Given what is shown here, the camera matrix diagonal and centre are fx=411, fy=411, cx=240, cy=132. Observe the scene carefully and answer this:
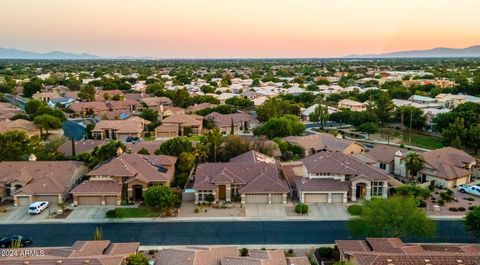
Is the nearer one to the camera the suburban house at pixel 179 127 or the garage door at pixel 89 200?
the garage door at pixel 89 200

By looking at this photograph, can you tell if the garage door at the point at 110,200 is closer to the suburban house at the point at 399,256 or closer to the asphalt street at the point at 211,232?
the asphalt street at the point at 211,232

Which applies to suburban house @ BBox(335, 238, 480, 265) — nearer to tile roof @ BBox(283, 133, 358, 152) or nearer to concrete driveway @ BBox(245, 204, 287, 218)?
concrete driveway @ BBox(245, 204, 287, 218)

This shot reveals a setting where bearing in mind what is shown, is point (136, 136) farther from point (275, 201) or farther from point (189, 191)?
point (275, 201)

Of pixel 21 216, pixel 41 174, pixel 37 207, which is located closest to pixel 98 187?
pixel 37 207

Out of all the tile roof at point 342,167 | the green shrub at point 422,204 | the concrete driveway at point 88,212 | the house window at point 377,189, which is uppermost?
the tile roof at point 342,167

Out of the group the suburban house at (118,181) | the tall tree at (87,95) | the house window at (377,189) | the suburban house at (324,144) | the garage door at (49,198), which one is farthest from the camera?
the tall tree at (87,95)

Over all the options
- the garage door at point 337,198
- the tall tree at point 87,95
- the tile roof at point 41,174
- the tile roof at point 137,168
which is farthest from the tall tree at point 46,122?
the garage door at point 337,198

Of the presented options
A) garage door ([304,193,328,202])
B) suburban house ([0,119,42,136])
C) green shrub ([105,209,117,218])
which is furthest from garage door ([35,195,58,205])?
suburban house ([0,119,42,136])
